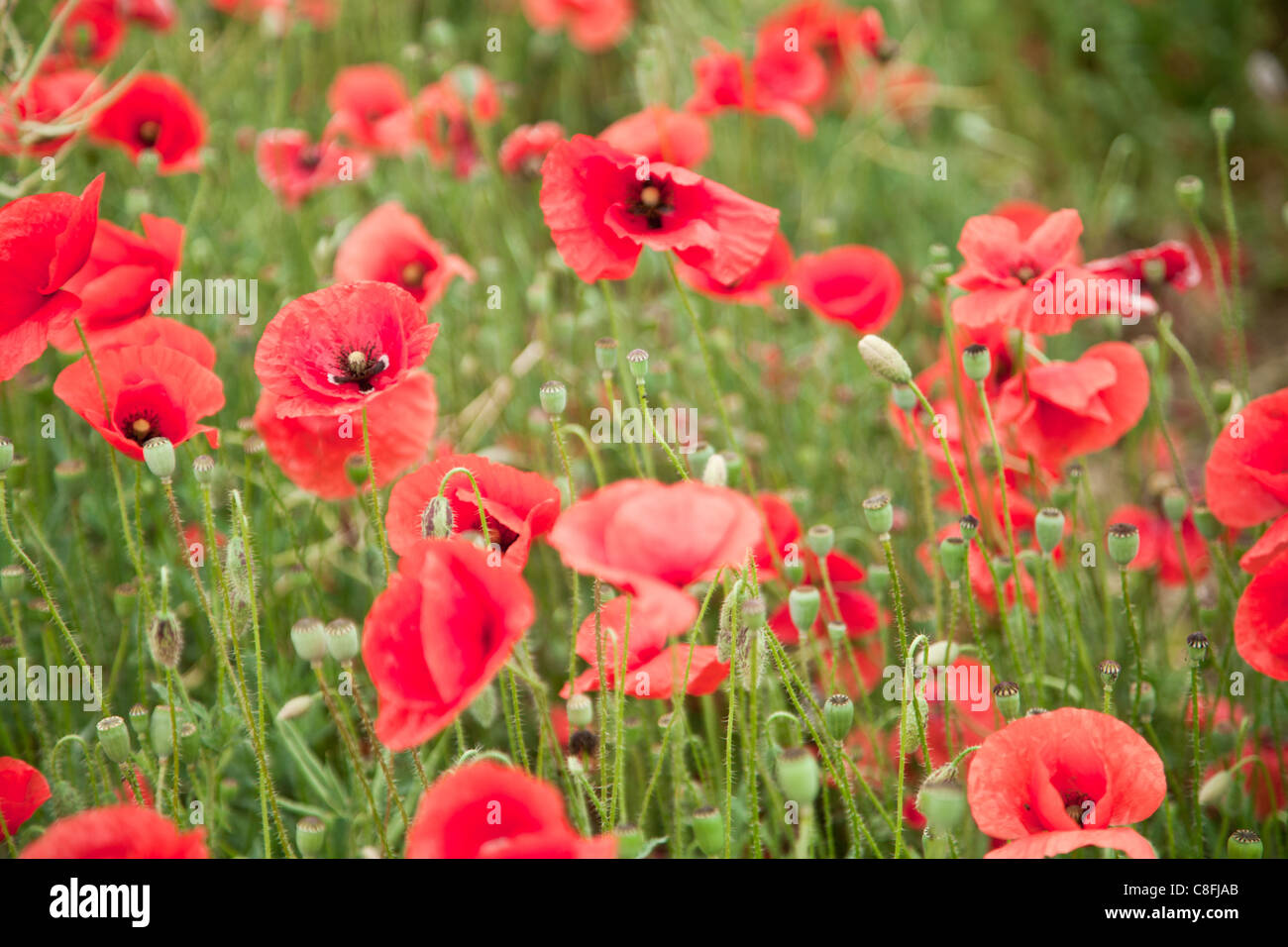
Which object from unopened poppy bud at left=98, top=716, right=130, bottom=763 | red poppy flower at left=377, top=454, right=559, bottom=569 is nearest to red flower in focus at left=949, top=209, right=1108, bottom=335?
red poppy flower at left=377, top=454, right=559, bottom=569

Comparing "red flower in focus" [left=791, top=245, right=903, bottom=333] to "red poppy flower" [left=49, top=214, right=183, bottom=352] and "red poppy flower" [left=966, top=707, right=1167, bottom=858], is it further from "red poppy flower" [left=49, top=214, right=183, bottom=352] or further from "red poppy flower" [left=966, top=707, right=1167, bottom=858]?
"red poppy flower" [left=49, top=214, right=183, bottom=352]

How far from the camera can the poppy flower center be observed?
1.11 m

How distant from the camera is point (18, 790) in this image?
1.11 m

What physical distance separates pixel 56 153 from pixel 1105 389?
1611 mm

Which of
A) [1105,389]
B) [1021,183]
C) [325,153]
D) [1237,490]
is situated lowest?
[1237,490]

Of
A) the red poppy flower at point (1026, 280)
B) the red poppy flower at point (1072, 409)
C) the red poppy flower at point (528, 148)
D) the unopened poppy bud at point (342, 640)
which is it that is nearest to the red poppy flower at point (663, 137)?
the red poppy flower at point (528, 148)

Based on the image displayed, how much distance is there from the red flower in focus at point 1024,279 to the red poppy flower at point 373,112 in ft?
4.06

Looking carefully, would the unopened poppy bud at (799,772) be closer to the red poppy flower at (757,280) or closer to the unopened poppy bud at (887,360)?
the unopened poppy bud at (887,360)

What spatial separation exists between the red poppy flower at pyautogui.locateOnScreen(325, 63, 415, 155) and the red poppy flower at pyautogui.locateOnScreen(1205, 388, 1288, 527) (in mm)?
1566

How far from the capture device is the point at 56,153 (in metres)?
1.75

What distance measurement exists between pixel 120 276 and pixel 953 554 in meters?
1.03
